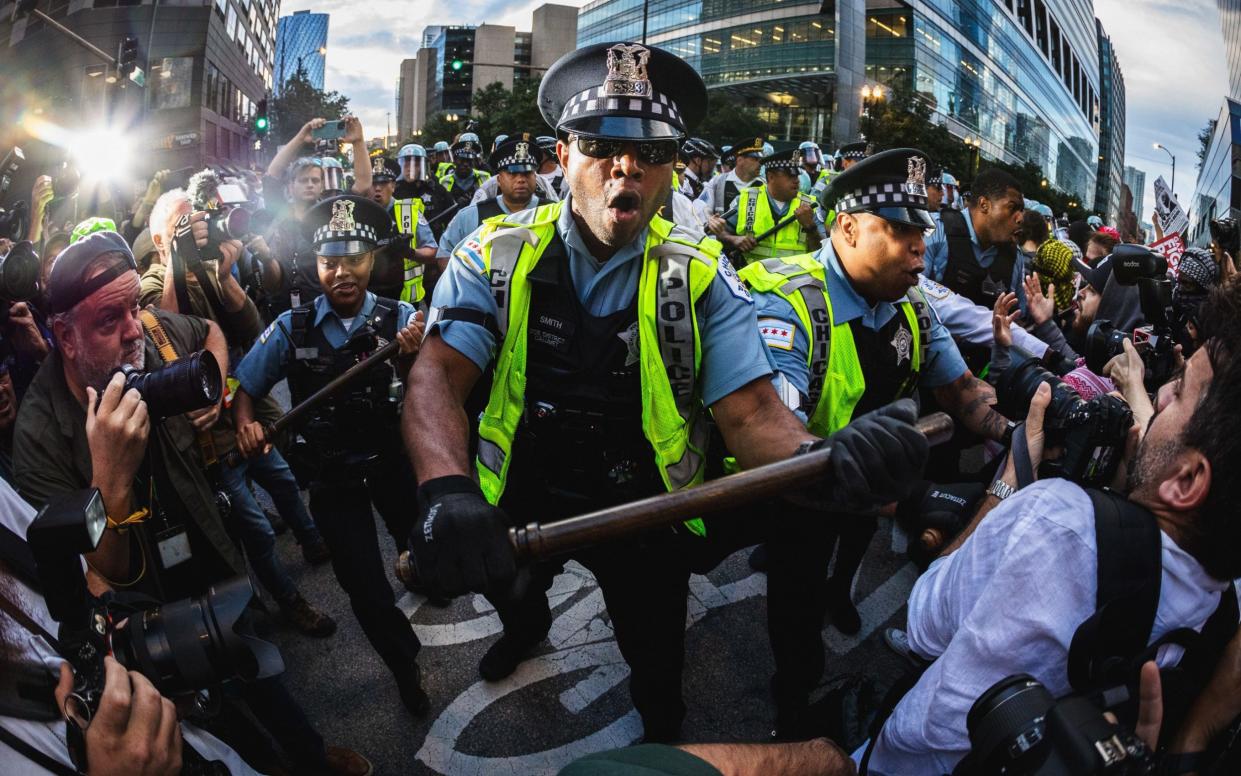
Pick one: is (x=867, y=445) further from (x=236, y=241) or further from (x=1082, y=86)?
(x=1082, y=86)

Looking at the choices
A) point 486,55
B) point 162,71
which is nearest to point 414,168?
point 162,71

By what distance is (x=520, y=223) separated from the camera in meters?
2.41

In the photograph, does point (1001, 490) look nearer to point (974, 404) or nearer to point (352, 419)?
point (974, 404)

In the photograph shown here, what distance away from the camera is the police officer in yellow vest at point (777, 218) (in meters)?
7.40

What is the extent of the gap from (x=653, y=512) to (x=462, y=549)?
0.42 meters

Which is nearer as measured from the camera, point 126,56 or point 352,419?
point 352,419

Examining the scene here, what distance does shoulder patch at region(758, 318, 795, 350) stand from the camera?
2816mm

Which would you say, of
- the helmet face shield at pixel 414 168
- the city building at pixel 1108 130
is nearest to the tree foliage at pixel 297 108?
the helmet face shield at pixel 414 168

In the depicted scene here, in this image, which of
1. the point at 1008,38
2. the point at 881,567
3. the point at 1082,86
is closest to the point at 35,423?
the point at 881,567

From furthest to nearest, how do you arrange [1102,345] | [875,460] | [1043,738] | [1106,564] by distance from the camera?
[1102,345], [875,460], [1106,564], [1043,738]

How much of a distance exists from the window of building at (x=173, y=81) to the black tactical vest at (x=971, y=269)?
55283mm

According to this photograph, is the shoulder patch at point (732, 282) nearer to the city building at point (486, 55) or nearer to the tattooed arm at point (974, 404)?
the tattooed arm at point (974, 404)

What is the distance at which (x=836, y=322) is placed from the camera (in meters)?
3.01

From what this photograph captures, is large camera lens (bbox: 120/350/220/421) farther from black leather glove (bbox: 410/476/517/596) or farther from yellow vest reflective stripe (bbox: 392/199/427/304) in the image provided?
yellow vest reflective stripe (bbox: 392/199/427/304)
